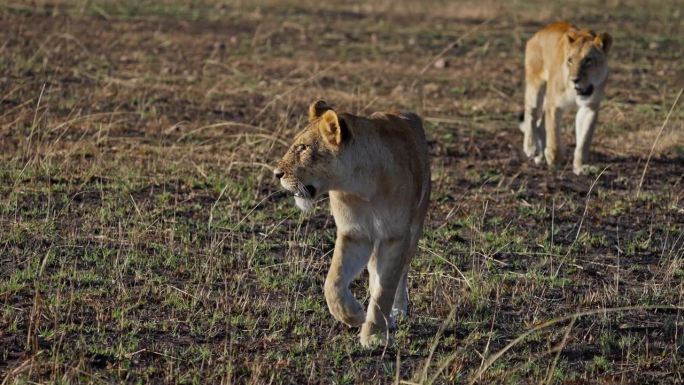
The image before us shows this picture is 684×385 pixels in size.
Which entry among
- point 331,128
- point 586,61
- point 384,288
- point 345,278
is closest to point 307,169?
point 331,128

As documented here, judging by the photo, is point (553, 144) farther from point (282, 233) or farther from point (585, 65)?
point (282, 233)

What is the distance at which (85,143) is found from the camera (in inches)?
416

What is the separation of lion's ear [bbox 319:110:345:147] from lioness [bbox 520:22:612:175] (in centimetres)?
544

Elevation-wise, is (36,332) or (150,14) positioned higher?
(36,332)

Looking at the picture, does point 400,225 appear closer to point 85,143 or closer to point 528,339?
point 528,339

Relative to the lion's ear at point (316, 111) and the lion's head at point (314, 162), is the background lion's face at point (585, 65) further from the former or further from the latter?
the lion's head at point (314, 162)

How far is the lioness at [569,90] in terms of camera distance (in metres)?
11.0

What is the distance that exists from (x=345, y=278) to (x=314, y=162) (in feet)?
1.92

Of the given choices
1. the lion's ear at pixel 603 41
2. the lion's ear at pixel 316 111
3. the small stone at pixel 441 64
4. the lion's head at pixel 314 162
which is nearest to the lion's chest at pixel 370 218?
the lion's head at pixel 314 162

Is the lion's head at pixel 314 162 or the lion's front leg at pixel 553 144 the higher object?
the lion's head at pixel 314 162

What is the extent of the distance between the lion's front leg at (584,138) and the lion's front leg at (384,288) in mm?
5104

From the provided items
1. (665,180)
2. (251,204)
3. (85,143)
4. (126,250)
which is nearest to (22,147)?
(85,143)

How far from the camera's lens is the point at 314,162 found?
18.8 feet

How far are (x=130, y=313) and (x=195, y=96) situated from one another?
7.30 meters
